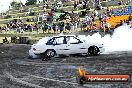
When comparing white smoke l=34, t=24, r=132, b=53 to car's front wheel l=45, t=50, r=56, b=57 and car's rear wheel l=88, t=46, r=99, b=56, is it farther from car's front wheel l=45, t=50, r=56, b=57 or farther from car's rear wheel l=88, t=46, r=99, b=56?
car's front wheel l=45, t=50, r=56, b=57

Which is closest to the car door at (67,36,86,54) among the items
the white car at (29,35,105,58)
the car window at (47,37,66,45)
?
the white car at (29,35,105,58)

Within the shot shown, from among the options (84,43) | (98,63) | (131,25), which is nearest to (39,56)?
(84,43)

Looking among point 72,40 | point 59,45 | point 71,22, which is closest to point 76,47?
point 72,40

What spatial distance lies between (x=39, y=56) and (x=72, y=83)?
1084 cm

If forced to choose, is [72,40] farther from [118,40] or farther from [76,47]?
[118,40]

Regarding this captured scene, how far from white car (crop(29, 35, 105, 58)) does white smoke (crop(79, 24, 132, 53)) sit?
11.5 feet

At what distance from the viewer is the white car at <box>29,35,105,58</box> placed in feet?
75.8

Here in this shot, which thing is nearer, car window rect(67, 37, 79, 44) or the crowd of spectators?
car window rect(67, 37, 79, 44)

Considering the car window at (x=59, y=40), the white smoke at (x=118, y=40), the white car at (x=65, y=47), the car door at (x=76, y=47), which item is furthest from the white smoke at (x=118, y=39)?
the car window at (x=59, y=40)

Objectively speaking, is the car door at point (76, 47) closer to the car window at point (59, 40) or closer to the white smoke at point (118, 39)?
the car window at point (59, 40)

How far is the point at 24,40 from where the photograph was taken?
41656 mm

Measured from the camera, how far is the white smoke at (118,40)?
27598mm

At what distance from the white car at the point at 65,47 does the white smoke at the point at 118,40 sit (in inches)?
138

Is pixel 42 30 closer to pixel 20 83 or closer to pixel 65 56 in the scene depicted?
pixel 65 56
